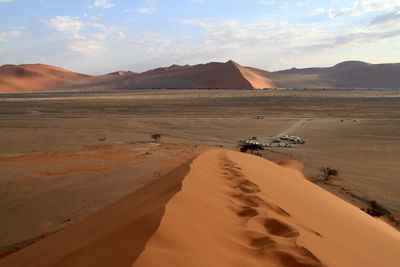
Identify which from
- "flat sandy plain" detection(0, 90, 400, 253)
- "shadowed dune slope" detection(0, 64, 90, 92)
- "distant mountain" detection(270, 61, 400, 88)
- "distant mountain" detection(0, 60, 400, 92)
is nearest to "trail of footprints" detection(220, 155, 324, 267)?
"flat sandy plain" detection(0, 90, 400, 253)

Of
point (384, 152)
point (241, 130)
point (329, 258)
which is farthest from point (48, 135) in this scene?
point (329, 258)

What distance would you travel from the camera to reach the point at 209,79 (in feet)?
379

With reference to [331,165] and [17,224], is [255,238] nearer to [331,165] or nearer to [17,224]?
[17,224]

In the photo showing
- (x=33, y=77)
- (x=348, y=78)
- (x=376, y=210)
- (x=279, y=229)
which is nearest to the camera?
(x=279, y=229)

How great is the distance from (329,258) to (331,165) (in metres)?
12.1

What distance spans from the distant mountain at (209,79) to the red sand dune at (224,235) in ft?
328

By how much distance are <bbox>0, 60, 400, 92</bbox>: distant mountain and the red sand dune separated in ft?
328

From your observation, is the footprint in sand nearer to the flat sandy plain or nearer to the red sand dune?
the red sand dune

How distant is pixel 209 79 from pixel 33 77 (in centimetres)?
5790

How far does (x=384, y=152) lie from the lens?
18297 millimetres

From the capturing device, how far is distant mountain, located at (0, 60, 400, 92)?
4459 inches

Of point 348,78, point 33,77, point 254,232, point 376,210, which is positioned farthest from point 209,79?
point 254,232

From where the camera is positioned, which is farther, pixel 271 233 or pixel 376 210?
pixel 376 210

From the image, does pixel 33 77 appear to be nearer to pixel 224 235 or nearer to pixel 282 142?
pixel 282 142
